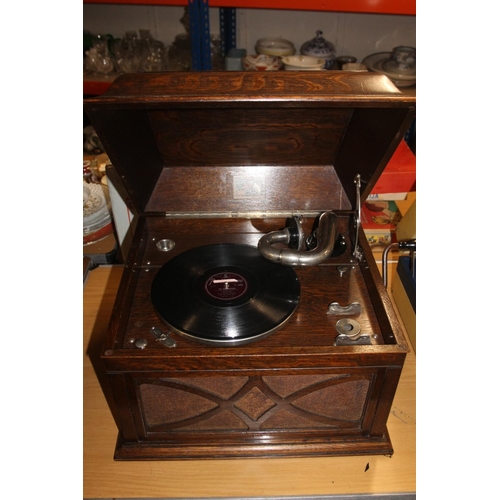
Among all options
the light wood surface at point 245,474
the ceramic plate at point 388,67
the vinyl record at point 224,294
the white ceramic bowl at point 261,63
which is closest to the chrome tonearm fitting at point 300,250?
the vinyl record at point 224,294

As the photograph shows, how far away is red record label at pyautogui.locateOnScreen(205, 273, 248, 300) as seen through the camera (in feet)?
3.91

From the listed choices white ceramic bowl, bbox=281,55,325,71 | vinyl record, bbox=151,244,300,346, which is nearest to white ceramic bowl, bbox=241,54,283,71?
white ceramic bowl, bbox=281,55,325,71

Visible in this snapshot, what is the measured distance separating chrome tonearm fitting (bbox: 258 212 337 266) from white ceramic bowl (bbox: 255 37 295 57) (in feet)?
4.99

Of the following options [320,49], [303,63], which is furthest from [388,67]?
[303,63]

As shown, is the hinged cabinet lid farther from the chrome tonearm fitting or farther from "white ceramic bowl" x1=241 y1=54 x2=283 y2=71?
"white ceramic bowl" x1=241 y1=54 x2=283 y2=71

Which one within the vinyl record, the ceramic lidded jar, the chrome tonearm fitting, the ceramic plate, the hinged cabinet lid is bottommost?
the vinyl record

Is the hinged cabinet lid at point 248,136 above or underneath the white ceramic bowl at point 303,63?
underneath

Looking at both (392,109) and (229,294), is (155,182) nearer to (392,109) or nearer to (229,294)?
(229,294)

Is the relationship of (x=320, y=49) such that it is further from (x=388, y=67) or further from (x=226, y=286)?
(x=226, y=286)

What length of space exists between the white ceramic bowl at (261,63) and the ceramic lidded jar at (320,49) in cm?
20

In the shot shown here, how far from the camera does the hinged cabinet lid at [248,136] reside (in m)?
1.00

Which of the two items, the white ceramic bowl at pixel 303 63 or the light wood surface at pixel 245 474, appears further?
the white ceramic bowl at pixel 303 63

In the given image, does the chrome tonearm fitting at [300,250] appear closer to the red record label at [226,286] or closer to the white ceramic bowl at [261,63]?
the red record label at [226,286]

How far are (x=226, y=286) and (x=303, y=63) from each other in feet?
5.09
